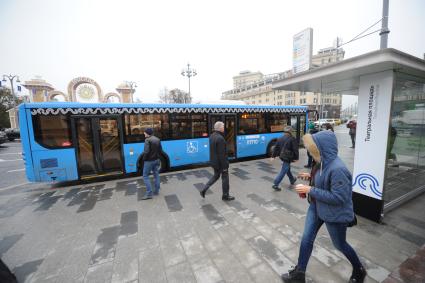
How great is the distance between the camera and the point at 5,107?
3462cm

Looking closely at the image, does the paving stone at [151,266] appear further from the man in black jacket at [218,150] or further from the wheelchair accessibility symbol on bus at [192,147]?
the wheelchair accessibility symbol on bus at [192,147]

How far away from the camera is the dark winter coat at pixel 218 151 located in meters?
4.39

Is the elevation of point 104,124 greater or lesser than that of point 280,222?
greater

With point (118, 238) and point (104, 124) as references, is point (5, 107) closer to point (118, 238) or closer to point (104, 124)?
point (104, 124)

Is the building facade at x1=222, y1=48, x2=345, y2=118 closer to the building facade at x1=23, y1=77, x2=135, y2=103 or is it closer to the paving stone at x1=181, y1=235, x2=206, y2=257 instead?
the building facade at x1=23, y1=77, x2=135, y2=103

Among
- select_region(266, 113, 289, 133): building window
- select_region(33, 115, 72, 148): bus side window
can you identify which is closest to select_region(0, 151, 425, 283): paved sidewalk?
select_region(33, 115, 72, 148): bus side window

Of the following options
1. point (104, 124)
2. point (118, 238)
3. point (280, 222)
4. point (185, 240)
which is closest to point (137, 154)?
point (104, 124)

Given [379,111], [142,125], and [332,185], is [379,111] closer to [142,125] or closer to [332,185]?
[332,185]

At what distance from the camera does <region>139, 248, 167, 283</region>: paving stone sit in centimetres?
248

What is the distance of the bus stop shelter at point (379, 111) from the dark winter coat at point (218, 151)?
236 cm

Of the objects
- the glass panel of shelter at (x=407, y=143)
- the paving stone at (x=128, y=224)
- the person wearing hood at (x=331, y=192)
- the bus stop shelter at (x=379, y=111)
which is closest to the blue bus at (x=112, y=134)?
the paving stone at (x=128, y=224)

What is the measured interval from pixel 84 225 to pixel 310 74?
5.91 meters

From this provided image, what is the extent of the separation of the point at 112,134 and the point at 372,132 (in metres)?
7.21

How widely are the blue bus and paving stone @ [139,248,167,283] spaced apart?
4.34m
